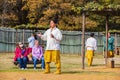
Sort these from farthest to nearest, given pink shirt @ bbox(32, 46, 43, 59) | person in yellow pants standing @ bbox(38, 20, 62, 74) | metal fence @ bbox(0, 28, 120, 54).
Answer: metal fence @ bbox(0, 28, 120, 54) → pink shirt @ bbox(32, 46, 43, 59) → person in yellow pants standing @ bbox(38, 20, 62, 74)

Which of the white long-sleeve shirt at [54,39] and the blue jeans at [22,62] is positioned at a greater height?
the white long-sleeve shirt at [54,39]

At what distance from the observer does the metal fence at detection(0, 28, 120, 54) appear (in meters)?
39.4

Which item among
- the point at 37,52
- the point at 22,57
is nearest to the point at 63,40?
the point at 22,57

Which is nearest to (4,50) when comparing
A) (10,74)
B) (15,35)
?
(15,35)

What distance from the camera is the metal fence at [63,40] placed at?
39.4m

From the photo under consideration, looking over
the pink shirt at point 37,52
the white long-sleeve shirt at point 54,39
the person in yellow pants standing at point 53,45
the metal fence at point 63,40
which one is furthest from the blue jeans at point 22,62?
the metal fence at point 63,40

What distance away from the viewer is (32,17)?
46.6 metres

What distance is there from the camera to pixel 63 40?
4162 cm

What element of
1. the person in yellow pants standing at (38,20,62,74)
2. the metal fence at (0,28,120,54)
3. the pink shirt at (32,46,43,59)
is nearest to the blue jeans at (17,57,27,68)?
the pink shirt at (32,46,43,59)

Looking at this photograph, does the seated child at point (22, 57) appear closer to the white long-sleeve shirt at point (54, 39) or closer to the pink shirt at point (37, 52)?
the pink shirt at point (37, 52)

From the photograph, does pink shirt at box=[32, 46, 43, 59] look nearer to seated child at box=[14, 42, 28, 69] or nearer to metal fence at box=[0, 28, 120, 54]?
seated child at box=[14, 42, 28, 69]

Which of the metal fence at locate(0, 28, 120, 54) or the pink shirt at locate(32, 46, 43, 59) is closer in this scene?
the pink shirt at locate(32, 46, 43, 59)

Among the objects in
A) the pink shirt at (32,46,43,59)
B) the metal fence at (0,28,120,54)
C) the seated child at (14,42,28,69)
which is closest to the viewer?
the pink shirt at (32,46,43,59)

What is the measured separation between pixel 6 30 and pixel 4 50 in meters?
1.80
